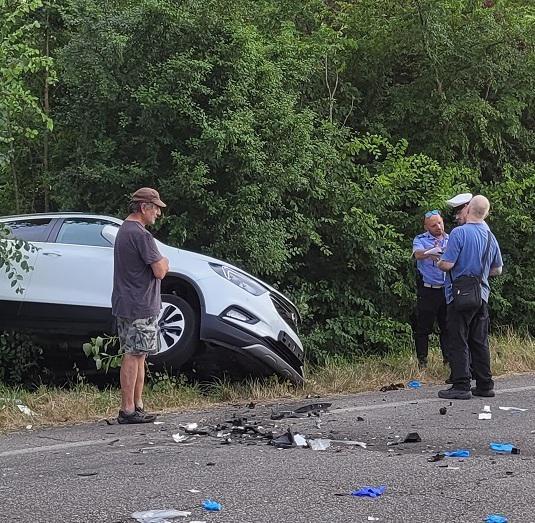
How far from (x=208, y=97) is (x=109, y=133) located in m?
1.32

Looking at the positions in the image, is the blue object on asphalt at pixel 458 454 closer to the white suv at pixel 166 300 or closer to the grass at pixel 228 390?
the grass at pixel 228 390

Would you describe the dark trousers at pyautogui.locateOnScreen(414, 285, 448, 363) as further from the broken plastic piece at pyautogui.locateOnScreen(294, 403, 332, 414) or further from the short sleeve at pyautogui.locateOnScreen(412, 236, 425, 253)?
Answer: the broken plastic piece at pyautogui.locateOnScreen(294, 403, 332, 414)

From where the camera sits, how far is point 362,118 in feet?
41.2

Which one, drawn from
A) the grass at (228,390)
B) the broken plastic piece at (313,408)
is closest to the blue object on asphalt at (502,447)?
the broken plastic piece at (313,408)

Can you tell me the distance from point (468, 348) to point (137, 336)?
3.05 meters

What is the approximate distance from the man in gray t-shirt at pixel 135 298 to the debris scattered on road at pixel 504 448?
8.53ft

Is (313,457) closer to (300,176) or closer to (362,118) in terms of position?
(300,176)

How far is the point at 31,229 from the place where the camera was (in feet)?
26.8

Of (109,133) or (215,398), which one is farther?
(109,133)

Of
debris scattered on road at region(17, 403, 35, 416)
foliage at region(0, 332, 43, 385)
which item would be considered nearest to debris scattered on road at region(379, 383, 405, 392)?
debris scattered on road at region(17, 403, 35, 416)

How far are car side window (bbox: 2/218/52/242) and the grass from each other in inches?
58.6

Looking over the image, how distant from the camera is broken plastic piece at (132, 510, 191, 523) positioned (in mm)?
3936

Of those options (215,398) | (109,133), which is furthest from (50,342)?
(109,133)

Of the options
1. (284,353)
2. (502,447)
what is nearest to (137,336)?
(284,353)
